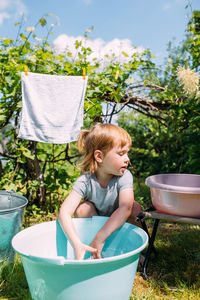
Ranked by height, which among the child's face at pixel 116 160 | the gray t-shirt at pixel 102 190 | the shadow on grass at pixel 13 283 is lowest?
the shadow on grass at pixel 13 283

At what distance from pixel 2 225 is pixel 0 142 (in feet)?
3.98

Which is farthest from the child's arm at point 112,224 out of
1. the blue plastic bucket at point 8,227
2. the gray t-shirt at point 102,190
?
the blue plastic bucket at point 8,227

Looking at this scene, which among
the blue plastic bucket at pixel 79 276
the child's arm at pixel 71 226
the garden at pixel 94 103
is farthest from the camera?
the garden at pixel 94 103

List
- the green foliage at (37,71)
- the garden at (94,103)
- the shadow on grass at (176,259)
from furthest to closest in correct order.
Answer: the green foliage at (37,71) < the garden at (94,103) < the shadow on grass at (176,259)

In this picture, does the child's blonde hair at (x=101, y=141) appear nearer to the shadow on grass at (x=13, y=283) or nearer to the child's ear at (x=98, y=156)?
the child's ear at (x=98, y=156)

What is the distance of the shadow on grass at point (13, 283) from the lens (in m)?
1.39

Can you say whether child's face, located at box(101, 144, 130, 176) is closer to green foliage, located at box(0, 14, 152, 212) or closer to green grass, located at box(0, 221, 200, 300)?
green grass, located at box(0, 221, 200, 300)

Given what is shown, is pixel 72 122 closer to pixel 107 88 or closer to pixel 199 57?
pixel 107 88

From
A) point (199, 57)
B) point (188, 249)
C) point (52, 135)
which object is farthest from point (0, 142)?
point (199, 57)

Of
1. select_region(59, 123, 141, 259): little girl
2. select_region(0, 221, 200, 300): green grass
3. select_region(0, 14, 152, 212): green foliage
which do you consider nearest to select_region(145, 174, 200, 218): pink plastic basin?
select_region(59, 123, 141, 259): little girl

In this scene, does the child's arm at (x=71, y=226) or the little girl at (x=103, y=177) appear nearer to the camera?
the child's arm at (x=71, y=226)

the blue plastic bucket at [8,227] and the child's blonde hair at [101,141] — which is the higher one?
the child's blonde hair at [101,141]

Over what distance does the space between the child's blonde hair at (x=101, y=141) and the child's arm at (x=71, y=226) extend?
217 millimetres

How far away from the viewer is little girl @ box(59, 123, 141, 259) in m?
1.59
